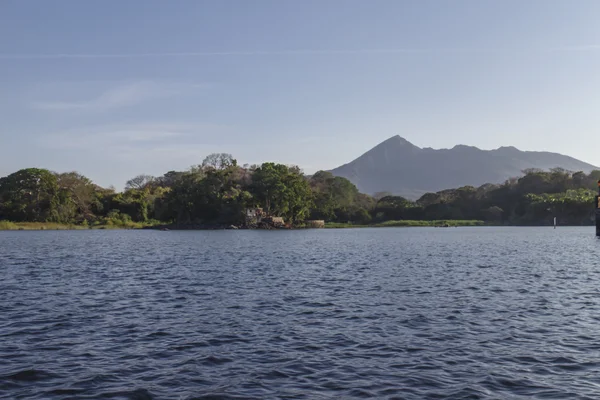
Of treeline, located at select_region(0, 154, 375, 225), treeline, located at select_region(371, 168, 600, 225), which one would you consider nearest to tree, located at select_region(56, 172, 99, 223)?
treeline, located at select_region(0, 154, 375, 225)

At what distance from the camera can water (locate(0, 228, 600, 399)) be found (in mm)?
11695

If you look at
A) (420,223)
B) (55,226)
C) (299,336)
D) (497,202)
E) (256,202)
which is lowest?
(299,336)

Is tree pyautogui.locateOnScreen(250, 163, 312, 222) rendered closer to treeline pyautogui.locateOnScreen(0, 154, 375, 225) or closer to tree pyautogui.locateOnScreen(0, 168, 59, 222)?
treeline pyautogui.locateOnScreen(0, 154, 375, 225)

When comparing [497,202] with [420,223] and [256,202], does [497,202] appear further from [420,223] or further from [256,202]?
[256,202]

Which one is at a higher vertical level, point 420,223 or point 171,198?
point 171,198

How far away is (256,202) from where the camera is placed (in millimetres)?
129125

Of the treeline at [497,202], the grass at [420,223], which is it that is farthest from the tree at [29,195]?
the treeline at [497,202]

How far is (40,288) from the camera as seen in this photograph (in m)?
26.6

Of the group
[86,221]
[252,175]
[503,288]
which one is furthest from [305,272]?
[86,221]

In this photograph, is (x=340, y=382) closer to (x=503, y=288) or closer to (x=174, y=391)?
(x=174, y=391)

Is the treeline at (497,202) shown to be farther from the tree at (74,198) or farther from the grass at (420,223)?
the tree at (74,198)

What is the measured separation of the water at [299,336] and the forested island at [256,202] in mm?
94399

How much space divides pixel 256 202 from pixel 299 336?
372ft

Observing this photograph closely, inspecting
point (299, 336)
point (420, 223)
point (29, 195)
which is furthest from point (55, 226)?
point (299, 336)
